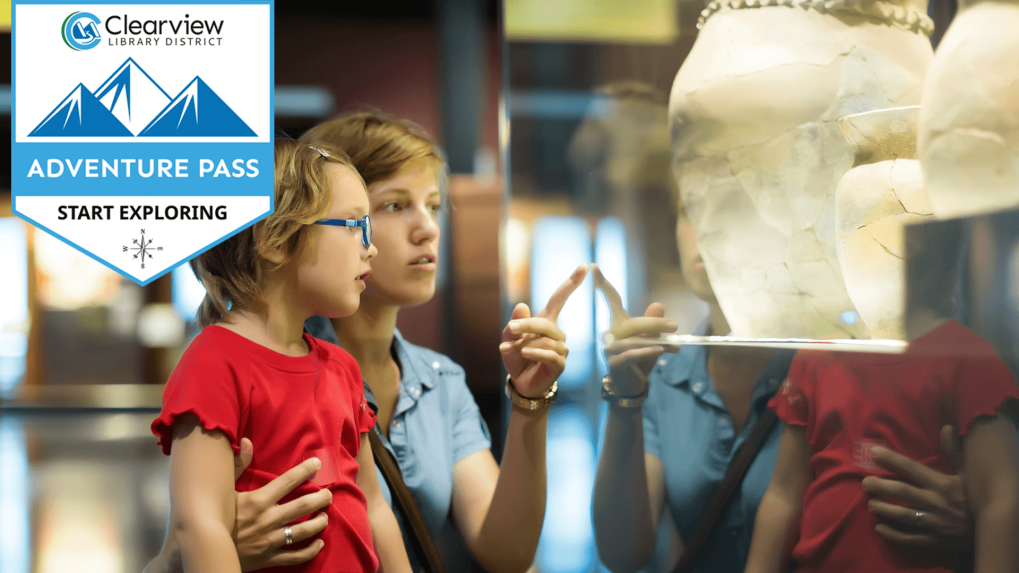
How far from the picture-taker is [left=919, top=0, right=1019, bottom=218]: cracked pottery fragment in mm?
496

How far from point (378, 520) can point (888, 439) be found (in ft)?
1.62

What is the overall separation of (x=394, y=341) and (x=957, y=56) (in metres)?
0.68

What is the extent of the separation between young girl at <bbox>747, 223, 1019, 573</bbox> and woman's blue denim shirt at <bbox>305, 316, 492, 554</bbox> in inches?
15.0

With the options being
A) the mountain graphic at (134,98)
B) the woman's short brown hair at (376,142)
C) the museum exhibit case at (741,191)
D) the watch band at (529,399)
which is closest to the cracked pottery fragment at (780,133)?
the museum exhibit case at (741,191)

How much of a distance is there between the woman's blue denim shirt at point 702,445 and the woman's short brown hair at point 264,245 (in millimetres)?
404

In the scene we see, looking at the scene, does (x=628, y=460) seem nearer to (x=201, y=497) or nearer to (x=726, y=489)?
(x=726, y=489)

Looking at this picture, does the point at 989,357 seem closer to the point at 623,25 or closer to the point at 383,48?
the point at 623,25

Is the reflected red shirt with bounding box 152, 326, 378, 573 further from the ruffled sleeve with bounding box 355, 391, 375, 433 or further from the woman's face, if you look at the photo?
the woman's face

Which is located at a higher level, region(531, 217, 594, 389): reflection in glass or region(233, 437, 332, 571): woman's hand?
region(531, 217, 594, 389): reflection in glass

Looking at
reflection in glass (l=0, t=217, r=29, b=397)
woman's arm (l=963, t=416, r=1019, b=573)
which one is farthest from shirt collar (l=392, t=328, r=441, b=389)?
reflection in glass (l=0, t=217, r=29, b=397)

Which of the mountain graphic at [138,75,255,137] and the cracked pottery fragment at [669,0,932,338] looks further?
the mountain graphic at [138,75,255,137]

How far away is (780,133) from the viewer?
2.18 ft

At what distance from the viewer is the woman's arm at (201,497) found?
57 centimetres

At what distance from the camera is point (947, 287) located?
54cm
